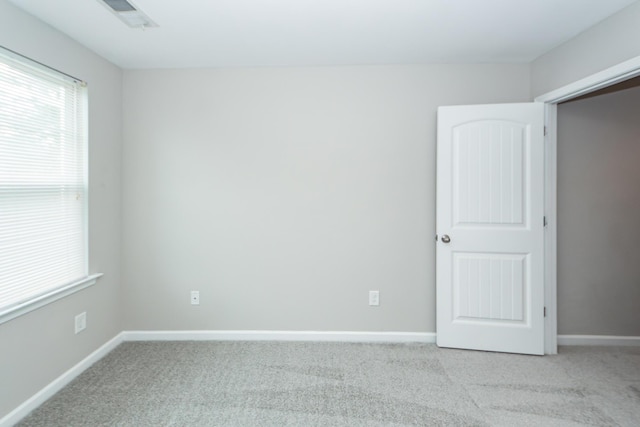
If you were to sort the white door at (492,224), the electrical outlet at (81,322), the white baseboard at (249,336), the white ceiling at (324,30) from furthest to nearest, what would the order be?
the white baseboard at (249,336) → the white door at (492,224) → the electrical outlet at (81,322) → the white ceiling at (324,30)

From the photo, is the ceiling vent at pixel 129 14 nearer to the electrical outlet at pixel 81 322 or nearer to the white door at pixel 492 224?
the electrical outlet at pixel 81 322

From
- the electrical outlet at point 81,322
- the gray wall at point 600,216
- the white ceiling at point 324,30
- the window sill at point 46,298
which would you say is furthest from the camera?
the gray wall at point 600,216

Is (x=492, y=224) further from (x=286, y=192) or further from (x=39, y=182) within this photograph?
(x=39, y=182)

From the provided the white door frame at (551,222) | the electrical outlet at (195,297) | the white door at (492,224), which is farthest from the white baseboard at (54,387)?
the white door frame at (551,222)

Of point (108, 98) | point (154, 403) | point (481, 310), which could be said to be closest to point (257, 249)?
point (154, 403)

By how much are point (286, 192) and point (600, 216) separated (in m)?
2.72

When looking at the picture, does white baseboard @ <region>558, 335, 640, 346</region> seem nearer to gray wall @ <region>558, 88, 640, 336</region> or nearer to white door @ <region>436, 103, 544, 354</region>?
gray wall @ <region>558, 88, 640, 336</region>

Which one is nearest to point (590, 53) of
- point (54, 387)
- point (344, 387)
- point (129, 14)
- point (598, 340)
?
point (598, 340)

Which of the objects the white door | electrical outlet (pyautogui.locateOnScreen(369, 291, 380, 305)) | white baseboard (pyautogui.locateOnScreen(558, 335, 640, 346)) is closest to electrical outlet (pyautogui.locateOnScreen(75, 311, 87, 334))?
electrical outlet (pyautogui.locateOnScreen(369, 291, 380, 305))

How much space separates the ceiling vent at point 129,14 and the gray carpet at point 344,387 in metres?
2.42

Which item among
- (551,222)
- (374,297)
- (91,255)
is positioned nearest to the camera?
(91,255)

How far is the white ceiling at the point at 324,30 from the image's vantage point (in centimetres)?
205

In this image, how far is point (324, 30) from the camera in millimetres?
2348

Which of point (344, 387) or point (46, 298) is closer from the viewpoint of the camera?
point (46, 298)
